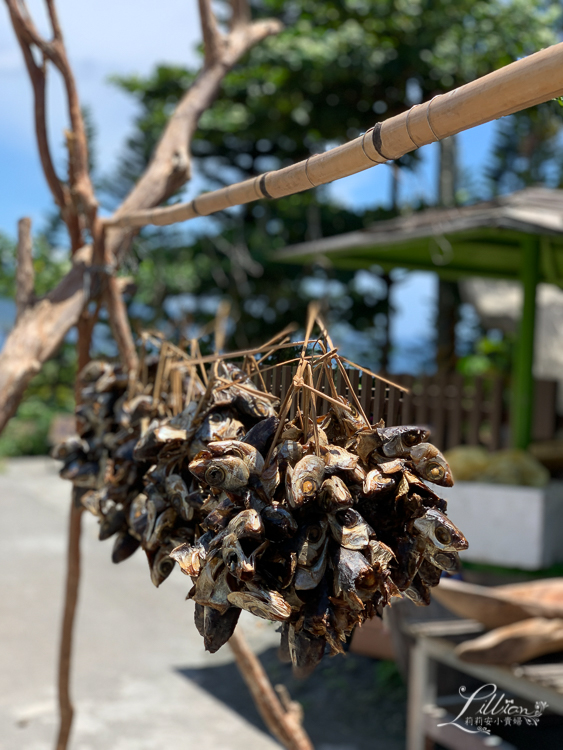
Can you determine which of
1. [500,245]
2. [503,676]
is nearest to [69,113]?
[503,676]

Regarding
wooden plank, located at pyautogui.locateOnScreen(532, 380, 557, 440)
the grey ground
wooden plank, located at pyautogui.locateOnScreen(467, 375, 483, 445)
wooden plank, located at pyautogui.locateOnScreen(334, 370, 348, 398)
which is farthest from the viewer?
wooden plank, located at pyautogui.locateOnScreen(467, 375, 483, 445)

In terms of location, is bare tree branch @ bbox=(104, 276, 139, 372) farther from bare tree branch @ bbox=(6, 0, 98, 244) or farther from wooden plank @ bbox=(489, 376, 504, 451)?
wooden plank @ bbox=(489, 376, 504, 451)

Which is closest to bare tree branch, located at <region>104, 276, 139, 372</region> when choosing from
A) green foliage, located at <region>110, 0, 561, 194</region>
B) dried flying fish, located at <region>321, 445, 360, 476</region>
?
dried flying fish, located at <region>321, 445, 360, 476</region>

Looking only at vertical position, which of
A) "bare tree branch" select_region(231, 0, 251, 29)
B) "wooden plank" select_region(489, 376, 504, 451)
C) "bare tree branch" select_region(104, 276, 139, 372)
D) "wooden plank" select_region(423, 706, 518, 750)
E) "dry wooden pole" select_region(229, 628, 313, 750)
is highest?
"bare tree branch" select_region(231, 0, 251, 29)

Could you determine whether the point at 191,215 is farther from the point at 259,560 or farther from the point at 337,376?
the point at 259,560

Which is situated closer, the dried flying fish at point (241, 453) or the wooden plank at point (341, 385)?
the dried flying fish at point (241, 453)

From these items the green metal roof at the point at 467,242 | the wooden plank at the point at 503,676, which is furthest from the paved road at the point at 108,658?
the green metal roof at the point at 467,242

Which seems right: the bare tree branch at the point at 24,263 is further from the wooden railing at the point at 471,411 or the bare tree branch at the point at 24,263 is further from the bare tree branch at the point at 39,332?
the wooden railing at the point at 471,411
